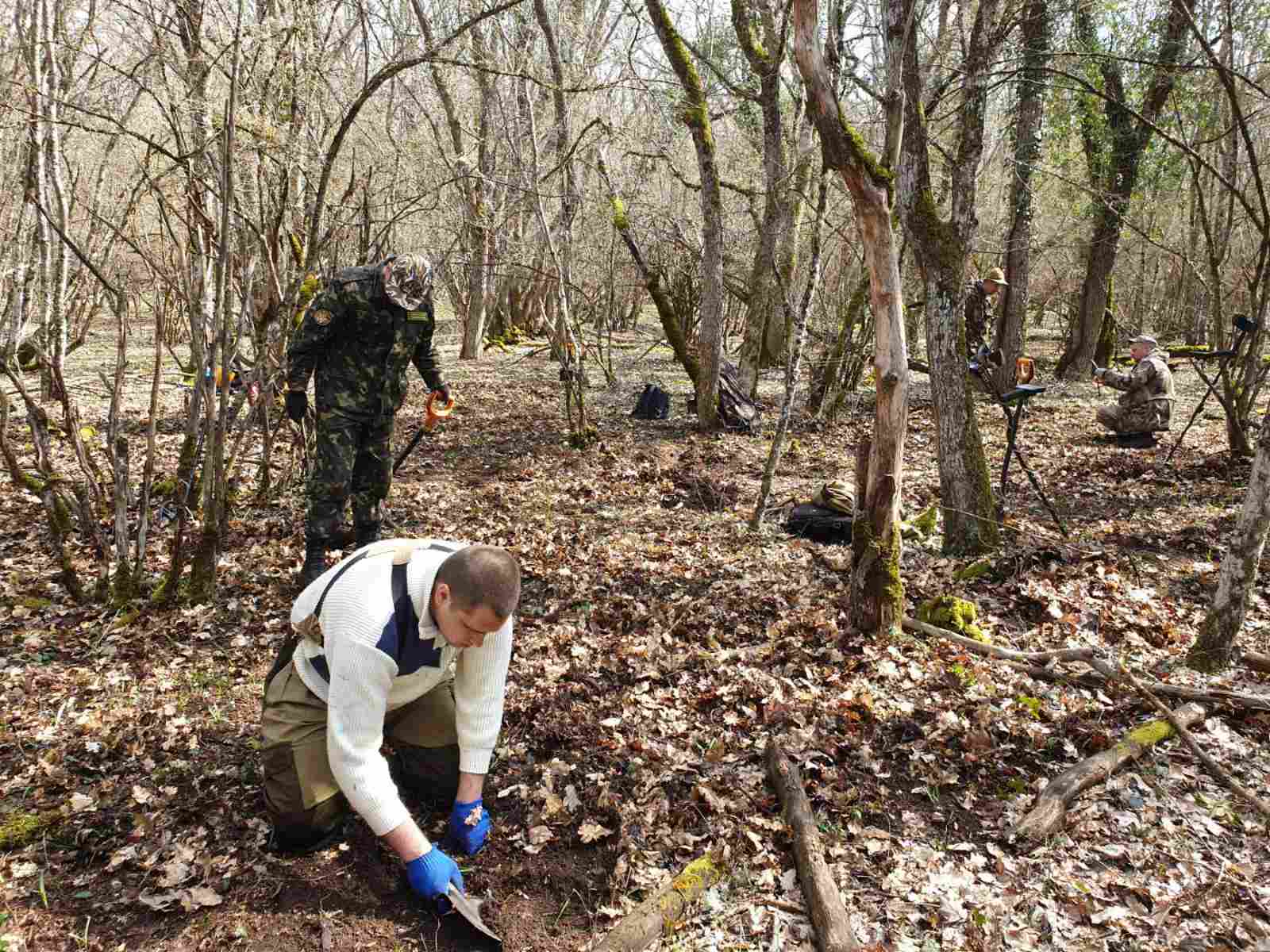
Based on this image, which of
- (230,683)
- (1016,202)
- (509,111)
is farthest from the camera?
(509,111)

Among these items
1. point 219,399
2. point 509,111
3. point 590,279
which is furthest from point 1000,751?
point 590,279

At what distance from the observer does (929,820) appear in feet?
10.3

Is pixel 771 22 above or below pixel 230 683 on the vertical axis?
above

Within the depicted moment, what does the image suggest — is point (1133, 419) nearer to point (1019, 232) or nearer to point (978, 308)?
point (978, 308)

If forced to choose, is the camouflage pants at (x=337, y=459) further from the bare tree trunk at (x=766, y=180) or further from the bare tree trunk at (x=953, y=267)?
the bare tree trunk at (x=766, y=180)

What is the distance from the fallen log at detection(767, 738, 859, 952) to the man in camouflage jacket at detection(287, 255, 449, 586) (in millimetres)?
3076

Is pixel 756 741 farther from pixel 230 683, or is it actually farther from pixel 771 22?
pixel 771 22

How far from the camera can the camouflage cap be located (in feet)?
15.7

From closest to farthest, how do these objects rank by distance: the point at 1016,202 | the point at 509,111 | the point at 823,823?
the point at 823,823 → the point at 1016,202 → the point at 509,111

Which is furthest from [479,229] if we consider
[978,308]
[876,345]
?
[876,345]

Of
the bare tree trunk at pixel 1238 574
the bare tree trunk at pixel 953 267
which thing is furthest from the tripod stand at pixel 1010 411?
the bare tree trunk at pixel 1238 574

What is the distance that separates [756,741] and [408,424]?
7.08 meters

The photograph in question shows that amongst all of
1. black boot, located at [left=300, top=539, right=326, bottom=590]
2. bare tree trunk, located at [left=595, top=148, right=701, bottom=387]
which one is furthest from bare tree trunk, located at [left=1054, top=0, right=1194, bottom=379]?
black boot, located at [left=300, top=539, right=326, bottom=590]

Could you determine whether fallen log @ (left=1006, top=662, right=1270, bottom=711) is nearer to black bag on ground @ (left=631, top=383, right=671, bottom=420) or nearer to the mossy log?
the mossy log
